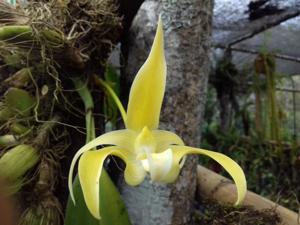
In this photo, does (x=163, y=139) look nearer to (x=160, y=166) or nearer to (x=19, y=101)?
(x=160, y=166)

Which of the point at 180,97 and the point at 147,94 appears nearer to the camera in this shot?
the point at 147,94

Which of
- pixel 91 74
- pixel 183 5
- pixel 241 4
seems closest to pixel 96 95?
pixel 91 74

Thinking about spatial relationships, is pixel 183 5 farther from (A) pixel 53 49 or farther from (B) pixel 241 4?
(B) pixel 241 4

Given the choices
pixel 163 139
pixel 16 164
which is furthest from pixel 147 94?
pixel 16 164

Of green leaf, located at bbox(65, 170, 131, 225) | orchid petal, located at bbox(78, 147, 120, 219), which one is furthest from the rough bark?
orchid petal, located at bbox(78, 147, 120, 219)

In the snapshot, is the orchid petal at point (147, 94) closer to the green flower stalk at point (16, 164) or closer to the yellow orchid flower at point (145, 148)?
the yellow orchid flower at point (145, 148)

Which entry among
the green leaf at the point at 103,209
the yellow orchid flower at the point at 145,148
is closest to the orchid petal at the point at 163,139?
the yellow orchid flower at the point at 145,148
